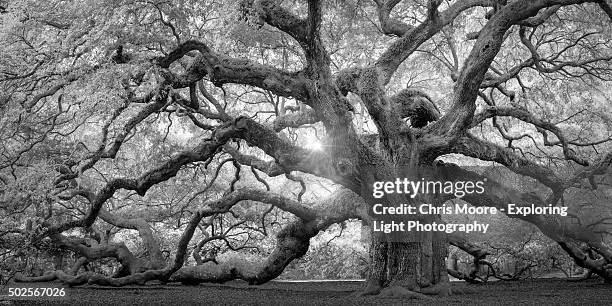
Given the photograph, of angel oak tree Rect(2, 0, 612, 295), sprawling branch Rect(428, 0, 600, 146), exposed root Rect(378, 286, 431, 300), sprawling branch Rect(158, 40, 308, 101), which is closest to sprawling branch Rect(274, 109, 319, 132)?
angel oak tree Rect(2, 0, 612, 295)

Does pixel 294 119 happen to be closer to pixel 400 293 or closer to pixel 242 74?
pixel 242 74

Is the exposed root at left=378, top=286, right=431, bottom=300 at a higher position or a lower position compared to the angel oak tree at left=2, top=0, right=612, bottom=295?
lower

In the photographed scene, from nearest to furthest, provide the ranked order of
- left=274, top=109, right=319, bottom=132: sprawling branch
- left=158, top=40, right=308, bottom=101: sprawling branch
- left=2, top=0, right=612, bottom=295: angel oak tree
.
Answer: left=2, top=0, right=612, bottom=295: angel oak tree < left=158, top=40, right=308, bottom=101: sprawling branch < left=274, top=109, right=319, bottom=132: sprawling branch

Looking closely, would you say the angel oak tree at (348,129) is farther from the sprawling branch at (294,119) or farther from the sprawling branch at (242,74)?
the sprawling branch at (294,119)

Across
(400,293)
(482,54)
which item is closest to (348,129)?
(482,54)

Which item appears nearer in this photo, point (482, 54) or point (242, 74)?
point (482, 54)

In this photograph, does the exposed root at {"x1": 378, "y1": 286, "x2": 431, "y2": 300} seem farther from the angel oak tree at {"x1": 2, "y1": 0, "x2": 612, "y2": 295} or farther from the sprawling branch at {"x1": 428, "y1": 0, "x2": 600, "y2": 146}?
the sprawling branch at {"x1": 428, "y1": 0, "x2": 600, "y2": 146}

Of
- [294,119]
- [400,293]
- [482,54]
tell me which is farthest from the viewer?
[294,119]

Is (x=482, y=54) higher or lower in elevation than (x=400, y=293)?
higher

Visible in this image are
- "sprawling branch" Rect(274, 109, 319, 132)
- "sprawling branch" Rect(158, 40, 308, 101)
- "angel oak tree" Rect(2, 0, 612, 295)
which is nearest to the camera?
"angel oak tree" Rect(2, 0, 612, 295)

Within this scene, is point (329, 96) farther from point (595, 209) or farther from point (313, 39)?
point (595, 209)

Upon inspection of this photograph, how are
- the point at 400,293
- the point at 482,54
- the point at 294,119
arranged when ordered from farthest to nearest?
the point at 294,119
the point at 400,293
the point at 482,54

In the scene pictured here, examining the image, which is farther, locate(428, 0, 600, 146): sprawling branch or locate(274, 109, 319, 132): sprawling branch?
locate(274, 109, 319, 132): sprawling branch

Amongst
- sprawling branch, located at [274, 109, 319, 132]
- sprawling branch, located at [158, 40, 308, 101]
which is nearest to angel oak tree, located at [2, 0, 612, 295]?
sprawling branch, located at [158, 40, 308, 101]
